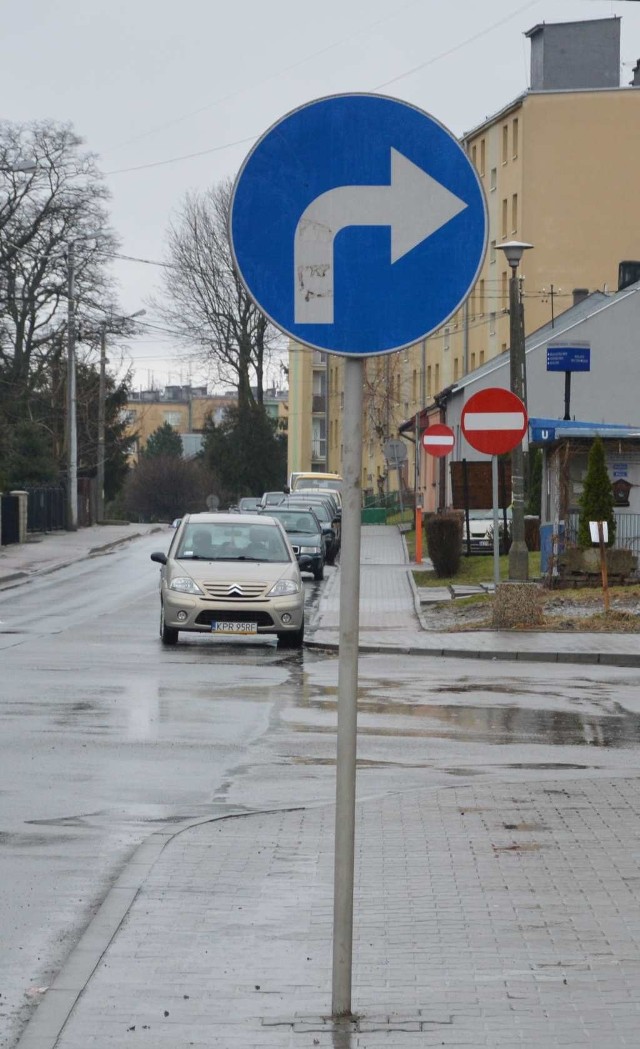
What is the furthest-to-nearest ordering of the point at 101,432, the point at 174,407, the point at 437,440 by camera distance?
the point at 174,407 < the point at 101,432 < the point at 437,440

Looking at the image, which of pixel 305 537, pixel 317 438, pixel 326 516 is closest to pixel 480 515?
pixel 326 516

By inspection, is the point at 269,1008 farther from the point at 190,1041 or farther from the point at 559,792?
the point at 559,792

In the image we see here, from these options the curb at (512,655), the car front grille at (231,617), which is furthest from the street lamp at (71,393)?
the curb at (512,655)

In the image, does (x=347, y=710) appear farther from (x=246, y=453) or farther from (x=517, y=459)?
(x=246, y=453)

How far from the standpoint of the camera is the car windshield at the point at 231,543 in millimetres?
22469

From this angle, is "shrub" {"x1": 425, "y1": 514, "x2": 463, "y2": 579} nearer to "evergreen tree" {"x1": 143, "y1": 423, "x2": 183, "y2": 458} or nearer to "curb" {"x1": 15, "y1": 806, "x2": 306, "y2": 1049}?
"curb" {"x1": 15, "y1": 806, "x2": 306, "y2": 1049}

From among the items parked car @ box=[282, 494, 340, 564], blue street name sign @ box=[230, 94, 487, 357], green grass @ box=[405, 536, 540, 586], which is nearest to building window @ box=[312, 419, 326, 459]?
parked car @ box=[282, 494, 340, 564]

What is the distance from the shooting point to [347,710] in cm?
501

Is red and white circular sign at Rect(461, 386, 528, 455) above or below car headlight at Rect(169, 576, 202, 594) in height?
above

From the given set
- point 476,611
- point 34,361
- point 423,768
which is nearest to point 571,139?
point 34,361

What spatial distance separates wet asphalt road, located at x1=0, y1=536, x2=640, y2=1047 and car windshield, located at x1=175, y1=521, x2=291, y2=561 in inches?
47.9

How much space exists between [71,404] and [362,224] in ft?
192

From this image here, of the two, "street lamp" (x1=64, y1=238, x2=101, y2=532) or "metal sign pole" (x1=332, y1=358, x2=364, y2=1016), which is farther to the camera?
"street lamp" (x1=64, y1=238, x2=101, y2=532)

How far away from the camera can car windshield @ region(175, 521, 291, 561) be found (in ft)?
73.7
